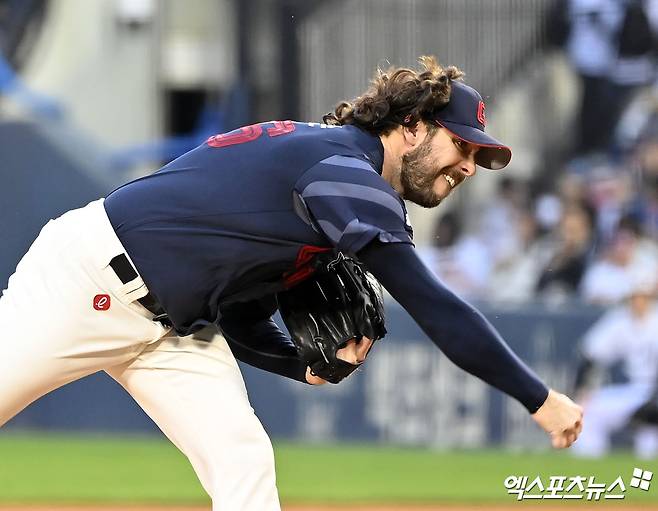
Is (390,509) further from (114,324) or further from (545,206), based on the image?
(545,206)

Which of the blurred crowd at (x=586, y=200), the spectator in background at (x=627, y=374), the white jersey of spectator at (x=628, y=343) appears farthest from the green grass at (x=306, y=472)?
the blurred crowd at (x=586, y=200)

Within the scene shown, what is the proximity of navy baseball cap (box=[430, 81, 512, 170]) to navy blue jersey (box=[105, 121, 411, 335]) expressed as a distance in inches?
8.2

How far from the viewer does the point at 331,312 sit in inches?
157

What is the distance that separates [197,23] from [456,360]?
973cm

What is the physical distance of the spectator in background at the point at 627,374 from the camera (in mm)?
9375

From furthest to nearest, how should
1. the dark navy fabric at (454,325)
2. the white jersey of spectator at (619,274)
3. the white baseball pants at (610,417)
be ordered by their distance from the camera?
1. the white jersey of spectator at (619,274)
2. the white baseball pants at (610,417)
3. the dark navy fabric at (454,325)

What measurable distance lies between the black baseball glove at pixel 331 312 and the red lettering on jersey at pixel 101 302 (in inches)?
22.4

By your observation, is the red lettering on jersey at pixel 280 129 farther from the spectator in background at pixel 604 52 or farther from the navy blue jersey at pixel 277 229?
the spectator in background at pixel 604 52

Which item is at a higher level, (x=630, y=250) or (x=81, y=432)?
(x=630, y=250)

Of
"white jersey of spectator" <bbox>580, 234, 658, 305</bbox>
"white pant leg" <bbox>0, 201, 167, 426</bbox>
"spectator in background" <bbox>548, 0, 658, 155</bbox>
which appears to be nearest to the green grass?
"white jersey of spectator" <bbox>580, 234, 658, 305</bbox>

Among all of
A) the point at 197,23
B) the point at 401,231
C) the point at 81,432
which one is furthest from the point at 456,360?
the point at 197,23

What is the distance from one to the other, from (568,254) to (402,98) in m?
6.49

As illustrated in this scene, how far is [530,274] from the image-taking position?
1017 cm

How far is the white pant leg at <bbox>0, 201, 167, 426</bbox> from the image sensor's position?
378cm
